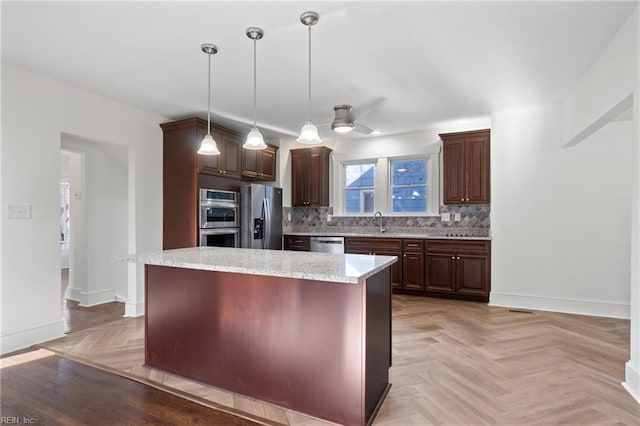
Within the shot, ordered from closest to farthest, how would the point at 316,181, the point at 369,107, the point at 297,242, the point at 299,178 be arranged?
1. the point at 369,107
2. the point at 297,242
3. the point at 316,181
4. the point at 299,178

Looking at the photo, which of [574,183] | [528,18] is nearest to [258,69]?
[528,18]

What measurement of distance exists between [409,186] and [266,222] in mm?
2467

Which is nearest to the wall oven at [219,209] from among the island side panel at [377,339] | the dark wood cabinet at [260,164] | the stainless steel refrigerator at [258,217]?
the stainless steel refrigerator at [258,217]

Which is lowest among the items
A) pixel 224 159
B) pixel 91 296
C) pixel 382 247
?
pixel 91 296

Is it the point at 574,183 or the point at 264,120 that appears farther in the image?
the point at 264,120

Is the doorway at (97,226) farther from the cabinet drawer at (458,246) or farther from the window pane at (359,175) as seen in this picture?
the cabinet drawer at (458,246)

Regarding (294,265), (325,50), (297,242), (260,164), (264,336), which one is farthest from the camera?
(297,242)

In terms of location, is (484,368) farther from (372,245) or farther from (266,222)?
(266,222)

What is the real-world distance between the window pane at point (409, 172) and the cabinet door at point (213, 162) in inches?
114

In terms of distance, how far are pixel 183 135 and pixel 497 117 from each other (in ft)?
13.9

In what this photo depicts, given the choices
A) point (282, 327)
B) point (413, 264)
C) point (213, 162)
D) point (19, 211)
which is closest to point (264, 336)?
point (282, 327)

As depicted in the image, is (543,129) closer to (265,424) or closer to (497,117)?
(497,117)

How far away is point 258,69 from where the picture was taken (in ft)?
10.6

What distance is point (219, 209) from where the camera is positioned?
472 cm
